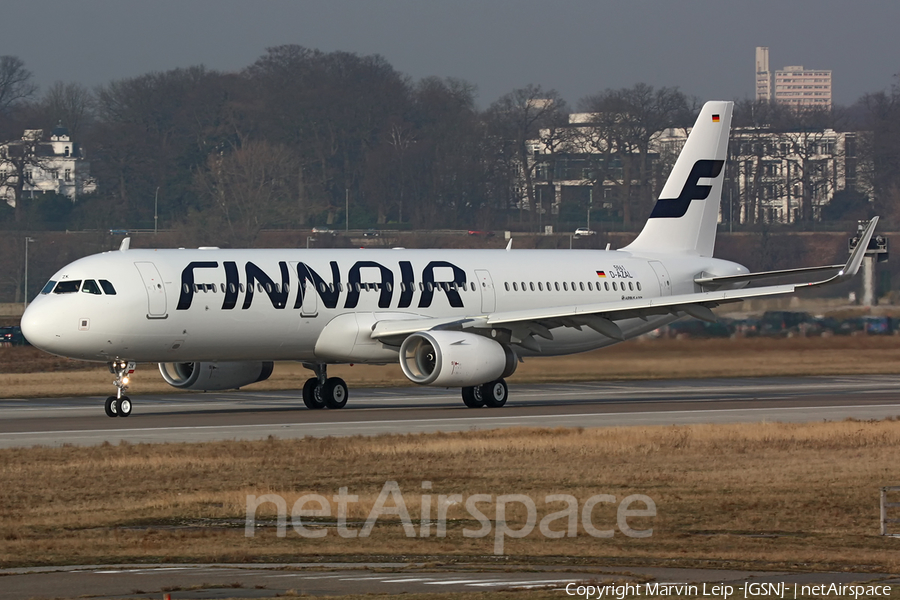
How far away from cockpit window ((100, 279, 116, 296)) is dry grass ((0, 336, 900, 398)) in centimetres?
994

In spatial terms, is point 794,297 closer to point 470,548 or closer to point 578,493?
point 578,493

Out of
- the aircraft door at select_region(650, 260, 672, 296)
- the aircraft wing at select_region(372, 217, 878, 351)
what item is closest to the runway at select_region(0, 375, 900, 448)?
the aircraft wing at select_region(372, 217, 878, 351)

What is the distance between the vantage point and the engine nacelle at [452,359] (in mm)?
36250

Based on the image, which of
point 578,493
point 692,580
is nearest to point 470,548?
point 692,580

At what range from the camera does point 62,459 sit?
26.0 m

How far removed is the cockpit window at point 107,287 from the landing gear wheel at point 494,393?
31.4 ft

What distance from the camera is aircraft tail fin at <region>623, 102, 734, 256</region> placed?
46.4 metres

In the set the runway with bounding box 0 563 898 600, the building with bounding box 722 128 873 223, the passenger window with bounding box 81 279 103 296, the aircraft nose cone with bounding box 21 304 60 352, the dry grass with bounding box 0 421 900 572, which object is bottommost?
the dry grass with bounding box 0 421 900 572

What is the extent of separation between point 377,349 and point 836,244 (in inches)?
3309

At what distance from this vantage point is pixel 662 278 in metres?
44.8

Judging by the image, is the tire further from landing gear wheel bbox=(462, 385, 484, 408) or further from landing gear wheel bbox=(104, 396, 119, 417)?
landing gear wheel bbox=(462, 385, 484, 408)

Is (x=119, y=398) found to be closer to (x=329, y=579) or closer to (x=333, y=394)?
(x=333, y=394)

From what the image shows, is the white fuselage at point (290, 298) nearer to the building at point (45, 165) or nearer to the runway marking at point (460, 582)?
the runway marking at point (460, 582)

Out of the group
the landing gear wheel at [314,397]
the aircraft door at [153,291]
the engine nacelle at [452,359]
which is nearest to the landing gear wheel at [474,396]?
the engine nacelle at [452,359]
